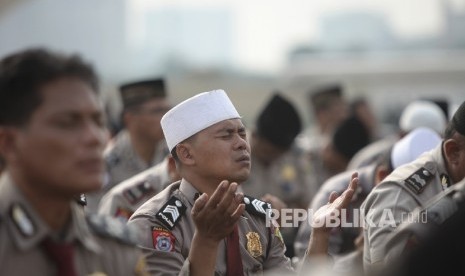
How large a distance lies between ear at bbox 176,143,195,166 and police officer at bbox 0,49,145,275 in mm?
2073

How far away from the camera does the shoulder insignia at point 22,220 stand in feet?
16.0

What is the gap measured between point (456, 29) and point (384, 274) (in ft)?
243

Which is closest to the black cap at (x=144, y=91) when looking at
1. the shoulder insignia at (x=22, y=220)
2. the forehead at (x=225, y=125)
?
the forehead at (x=225, y=125)

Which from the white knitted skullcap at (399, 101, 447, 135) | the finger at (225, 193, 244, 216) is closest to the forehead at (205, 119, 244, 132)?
the finger at (225, 193, 244, 216)

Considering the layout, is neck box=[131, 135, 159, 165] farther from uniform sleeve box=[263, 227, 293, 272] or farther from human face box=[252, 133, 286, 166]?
uniform sleeve box=[263, 227, 293, 272]

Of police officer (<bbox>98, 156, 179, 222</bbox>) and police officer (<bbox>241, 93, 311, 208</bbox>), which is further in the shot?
police officer (<bbox>241, 93, 311, 208</bbox>)

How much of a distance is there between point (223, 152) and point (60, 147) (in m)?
2.17

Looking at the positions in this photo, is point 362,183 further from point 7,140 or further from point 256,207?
point 7,140

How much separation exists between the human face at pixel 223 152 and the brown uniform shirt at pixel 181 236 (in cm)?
14

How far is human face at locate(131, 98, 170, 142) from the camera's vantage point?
1112cm

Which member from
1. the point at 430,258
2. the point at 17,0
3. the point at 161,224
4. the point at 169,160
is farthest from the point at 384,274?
the point at 17,0

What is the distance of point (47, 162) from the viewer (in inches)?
195

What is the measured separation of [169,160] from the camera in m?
8.23

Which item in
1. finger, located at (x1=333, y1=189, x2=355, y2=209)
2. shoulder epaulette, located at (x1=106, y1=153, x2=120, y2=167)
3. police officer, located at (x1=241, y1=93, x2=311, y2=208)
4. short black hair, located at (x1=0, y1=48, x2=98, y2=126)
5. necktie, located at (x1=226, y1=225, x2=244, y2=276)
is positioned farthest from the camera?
police officer, located at (x1=241, y1=93, x2=311, y2=208)
